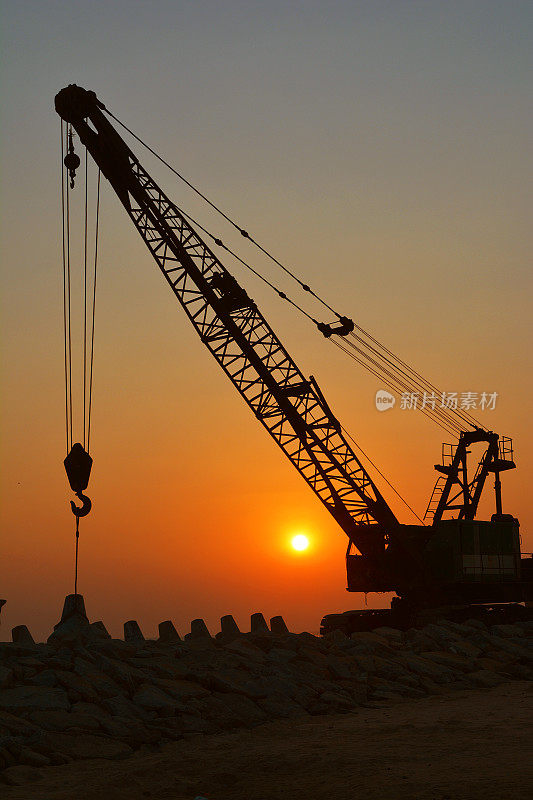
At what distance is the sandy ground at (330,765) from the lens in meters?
11.1

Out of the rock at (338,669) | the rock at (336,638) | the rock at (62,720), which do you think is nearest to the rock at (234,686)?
the rock at (338,669)

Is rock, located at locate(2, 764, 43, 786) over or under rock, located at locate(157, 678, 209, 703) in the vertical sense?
under

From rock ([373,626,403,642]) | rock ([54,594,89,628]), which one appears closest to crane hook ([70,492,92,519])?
rock ([54,594,89,628])

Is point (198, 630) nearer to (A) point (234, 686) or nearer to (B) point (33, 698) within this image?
(A) point (234, 686)

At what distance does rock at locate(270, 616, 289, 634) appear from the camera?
24781 mm

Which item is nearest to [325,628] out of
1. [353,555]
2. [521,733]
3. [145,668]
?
[353,555]

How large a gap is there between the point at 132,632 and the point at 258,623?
4902mm

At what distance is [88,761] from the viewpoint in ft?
43.2

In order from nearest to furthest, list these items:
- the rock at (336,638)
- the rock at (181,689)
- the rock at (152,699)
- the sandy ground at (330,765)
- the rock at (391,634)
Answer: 1. the sandy ground at (330,765)
2. the rock at (152,699)
3. the rock at (181,689)
4. the rock at (336,638)
5. the rock at (391,634)

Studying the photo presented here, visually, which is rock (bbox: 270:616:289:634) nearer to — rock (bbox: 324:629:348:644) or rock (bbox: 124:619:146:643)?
rock (bbox: 324:629:348:644)

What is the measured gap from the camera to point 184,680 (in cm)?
1700

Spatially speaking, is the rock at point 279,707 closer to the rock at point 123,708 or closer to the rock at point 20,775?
the rock at point 123,708

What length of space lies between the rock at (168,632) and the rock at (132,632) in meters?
0.74

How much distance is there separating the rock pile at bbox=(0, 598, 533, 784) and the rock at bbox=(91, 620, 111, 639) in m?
0.05
